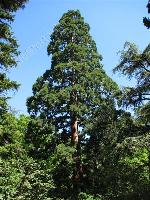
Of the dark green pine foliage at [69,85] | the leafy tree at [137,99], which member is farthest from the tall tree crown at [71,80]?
the leafy tree at [137,99]

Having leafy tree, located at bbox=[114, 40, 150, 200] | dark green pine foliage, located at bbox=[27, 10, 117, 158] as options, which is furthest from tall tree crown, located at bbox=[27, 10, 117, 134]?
leafy tree, located at bbox=[114, 40, 150, 200]

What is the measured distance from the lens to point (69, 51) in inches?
1143

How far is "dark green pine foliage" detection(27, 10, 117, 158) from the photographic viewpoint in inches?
1077

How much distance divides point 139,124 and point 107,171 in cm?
283

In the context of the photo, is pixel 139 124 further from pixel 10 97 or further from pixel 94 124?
pixel 10 97

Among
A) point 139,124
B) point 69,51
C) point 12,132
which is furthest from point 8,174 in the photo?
point 69,51

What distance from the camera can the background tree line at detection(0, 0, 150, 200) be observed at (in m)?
20.0

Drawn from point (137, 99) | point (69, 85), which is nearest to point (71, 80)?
point (69, 85)

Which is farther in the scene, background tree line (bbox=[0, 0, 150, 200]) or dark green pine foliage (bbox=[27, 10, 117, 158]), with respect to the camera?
dark green pine foliage (bbox=[27, 10, 117, 158])

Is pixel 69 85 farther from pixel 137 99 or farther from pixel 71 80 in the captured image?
pixel 137 99

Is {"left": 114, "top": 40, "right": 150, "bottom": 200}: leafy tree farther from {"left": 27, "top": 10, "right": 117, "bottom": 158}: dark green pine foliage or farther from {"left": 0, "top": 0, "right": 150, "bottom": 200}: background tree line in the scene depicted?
{"left": 27, "top": 10, "right": 117, "bottom": 158}: dark green pine foliage

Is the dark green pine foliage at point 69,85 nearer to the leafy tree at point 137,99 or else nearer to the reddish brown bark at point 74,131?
the reddish brown bark at point 74,131

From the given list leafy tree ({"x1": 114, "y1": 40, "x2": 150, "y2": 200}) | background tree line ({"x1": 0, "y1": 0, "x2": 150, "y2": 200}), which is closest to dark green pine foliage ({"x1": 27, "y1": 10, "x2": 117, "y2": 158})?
background tree line ({"x1": 0, "y1": 0, "x2": 150, "y2": 200})

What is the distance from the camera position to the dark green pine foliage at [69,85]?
27.3 metres
